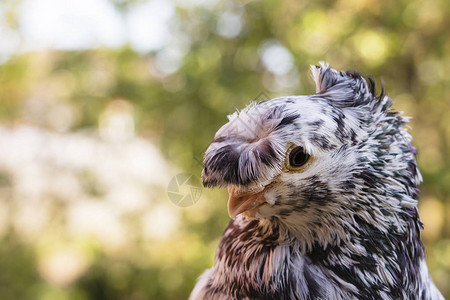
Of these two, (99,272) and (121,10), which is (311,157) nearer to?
(121,10)

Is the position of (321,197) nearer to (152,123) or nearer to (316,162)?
(316,162)

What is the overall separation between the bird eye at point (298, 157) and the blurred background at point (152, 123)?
3.64 feet

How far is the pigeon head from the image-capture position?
64cm

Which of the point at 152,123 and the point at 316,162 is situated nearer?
the point at 316,162

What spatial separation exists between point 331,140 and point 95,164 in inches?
94.0

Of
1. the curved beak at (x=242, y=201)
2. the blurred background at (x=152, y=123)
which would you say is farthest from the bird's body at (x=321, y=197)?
the blurred background at (x=152, y=123)

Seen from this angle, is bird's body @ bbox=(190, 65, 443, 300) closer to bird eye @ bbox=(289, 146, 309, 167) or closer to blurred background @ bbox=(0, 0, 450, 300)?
bird eye @ bbox=(289, 146, 309, 167)

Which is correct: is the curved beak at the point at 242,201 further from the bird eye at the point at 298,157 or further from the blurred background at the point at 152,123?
the blurred background at the point at 152,123

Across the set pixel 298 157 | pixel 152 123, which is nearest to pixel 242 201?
pixel 298 157

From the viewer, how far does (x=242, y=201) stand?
66 cm

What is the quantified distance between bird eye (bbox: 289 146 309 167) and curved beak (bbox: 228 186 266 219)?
6 centimetres

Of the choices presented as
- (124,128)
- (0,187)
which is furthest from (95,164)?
(0,187)

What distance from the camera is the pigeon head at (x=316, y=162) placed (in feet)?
2.09

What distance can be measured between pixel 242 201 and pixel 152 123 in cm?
190
